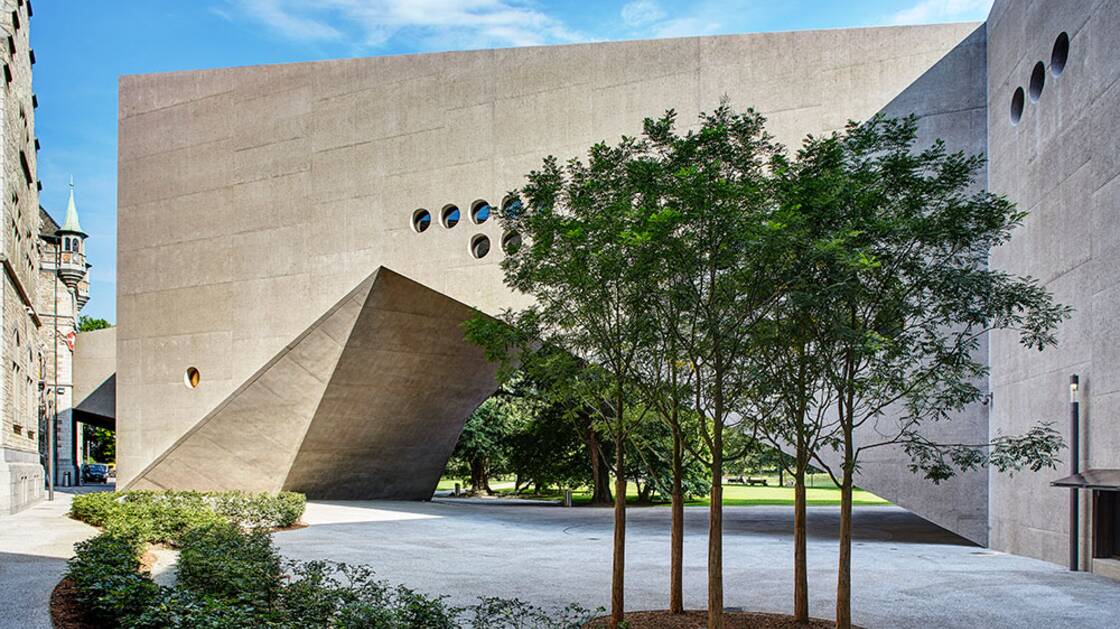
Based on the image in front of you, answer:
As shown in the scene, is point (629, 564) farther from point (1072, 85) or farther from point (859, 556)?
point (1072, 85)

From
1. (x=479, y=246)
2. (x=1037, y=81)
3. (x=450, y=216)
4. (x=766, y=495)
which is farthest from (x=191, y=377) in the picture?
(x=766, y=495)

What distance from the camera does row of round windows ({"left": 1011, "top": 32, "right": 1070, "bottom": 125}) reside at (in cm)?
1513

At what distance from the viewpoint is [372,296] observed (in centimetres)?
2522

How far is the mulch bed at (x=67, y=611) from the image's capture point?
879 cm

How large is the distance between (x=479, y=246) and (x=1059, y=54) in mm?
13393

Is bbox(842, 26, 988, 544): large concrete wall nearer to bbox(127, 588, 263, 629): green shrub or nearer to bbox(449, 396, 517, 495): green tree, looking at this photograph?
bbox(127, 588, 263, 629): green shrub

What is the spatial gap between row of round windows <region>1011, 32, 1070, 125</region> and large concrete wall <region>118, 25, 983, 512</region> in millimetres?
1739

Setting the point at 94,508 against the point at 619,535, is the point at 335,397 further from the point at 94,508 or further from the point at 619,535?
the point at 619,535

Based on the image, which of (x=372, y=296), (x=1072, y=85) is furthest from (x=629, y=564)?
(x=372, y=296)

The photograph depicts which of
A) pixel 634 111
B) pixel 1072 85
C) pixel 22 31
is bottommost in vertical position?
pixel 1072 85

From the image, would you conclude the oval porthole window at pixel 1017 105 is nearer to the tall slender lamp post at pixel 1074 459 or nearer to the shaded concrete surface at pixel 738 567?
the tall slender lamp post at pixel 1074 459

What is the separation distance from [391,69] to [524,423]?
2144 cm

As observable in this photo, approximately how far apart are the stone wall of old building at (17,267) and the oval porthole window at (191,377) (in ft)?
15.4

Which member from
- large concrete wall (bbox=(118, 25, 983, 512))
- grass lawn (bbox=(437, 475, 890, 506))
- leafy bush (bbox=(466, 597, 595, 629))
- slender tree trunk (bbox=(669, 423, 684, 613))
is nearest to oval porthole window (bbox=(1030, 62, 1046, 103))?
large concrete wall (bbox=(118, 25, 983, 512))
